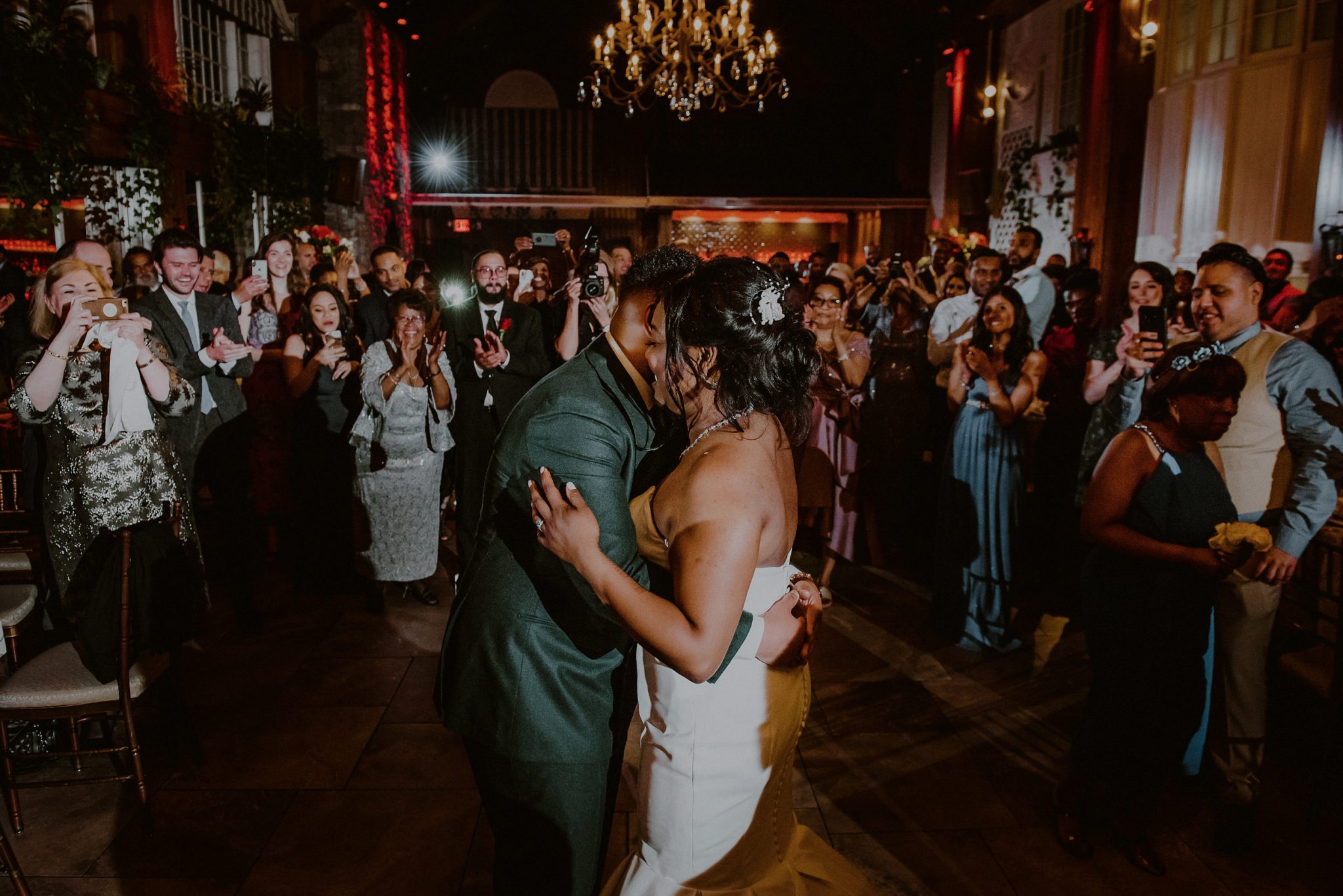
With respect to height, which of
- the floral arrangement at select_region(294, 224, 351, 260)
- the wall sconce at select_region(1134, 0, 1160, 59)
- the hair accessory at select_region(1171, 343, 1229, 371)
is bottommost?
the hair accessory at select_region(1171, 343, 1229, 371)

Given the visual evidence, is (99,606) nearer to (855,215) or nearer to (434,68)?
(434,68)

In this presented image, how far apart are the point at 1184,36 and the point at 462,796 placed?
31.0ft

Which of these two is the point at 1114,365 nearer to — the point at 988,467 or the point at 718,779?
the point at 988,467

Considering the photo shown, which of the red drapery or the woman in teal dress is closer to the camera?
the woman in teal dress

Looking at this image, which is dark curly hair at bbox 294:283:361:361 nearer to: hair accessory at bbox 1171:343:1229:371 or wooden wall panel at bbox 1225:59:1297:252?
hair accessory at bbox 1171:343:1229:371

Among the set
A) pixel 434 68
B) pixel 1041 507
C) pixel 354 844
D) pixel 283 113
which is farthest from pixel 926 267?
pixel 434 68

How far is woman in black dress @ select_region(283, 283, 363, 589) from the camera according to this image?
420cm

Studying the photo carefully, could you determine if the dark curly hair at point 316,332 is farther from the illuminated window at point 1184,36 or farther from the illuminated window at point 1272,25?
the illuminated window at point 1184,36

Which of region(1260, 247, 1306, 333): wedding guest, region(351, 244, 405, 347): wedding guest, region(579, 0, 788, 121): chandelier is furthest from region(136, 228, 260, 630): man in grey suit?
region(1260, 247, 1306, 333): wedding guest

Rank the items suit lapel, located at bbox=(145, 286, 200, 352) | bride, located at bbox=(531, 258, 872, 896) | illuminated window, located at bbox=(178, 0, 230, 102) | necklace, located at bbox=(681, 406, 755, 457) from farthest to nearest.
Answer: illuminated window, located at bbox=(178, 0, 230, 102)
suit lapel, located at bbox=(145, 286, 200, 352)
necklace, located at bbox=(681, 406, 755, 457)
bride, located at bbox=(531, 258, 872, 896)

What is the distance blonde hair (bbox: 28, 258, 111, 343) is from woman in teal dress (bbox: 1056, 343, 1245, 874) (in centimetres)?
331

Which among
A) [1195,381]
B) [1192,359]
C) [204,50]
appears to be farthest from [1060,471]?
[204,50]

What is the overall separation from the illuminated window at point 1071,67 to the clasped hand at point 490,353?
8341mm

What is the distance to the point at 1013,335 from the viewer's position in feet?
12.0
